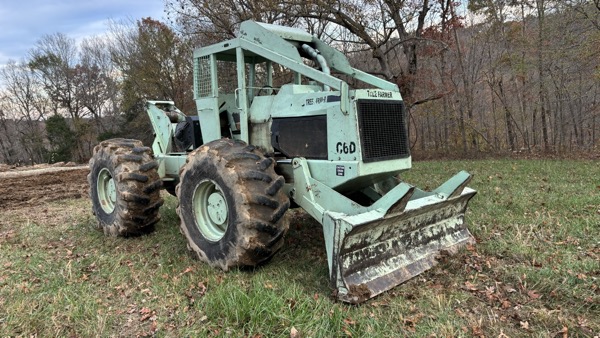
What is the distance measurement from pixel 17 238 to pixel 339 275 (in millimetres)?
5146

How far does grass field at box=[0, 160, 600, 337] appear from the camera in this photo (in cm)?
317

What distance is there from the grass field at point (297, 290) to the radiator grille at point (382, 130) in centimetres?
127

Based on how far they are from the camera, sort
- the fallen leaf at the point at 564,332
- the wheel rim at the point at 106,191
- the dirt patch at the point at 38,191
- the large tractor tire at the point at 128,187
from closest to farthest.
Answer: the fallen leaf at the point at 564,332, the large tractor tire at the point at 128,187, the wheel rim at the point at 106,191, the dirt patch at the point at 38,191

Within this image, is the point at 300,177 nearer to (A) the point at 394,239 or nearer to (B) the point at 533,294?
(A) the point at 394,239

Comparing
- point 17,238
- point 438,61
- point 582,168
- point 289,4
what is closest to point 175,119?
point 17,238

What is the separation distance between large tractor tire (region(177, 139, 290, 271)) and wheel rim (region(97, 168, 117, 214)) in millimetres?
1927

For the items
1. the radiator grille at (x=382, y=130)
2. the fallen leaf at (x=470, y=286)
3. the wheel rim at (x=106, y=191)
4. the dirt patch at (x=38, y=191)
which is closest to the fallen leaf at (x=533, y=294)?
the fallen leaf at (x=470, y=286)

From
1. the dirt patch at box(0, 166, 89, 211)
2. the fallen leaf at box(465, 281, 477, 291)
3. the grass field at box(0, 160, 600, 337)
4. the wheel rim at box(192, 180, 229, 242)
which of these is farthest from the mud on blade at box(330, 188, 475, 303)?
the dirt patch at box(0, 166, 89, 211)

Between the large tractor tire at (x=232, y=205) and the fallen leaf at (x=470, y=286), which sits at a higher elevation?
the large tractor tire at (x=232, y=205)

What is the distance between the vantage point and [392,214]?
389 cm

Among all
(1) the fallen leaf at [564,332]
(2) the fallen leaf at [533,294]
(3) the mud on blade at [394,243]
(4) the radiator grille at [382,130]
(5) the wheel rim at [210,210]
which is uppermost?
(4) the radiator grille at [382,130]

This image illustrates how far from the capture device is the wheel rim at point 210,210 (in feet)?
14.6

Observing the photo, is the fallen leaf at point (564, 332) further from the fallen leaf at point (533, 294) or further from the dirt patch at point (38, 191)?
the dirt patch at point (38, 191)

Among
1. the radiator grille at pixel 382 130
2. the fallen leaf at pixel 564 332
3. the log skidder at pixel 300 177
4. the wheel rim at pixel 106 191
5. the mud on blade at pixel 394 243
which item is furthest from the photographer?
the wheel rim at pixel 106 191
